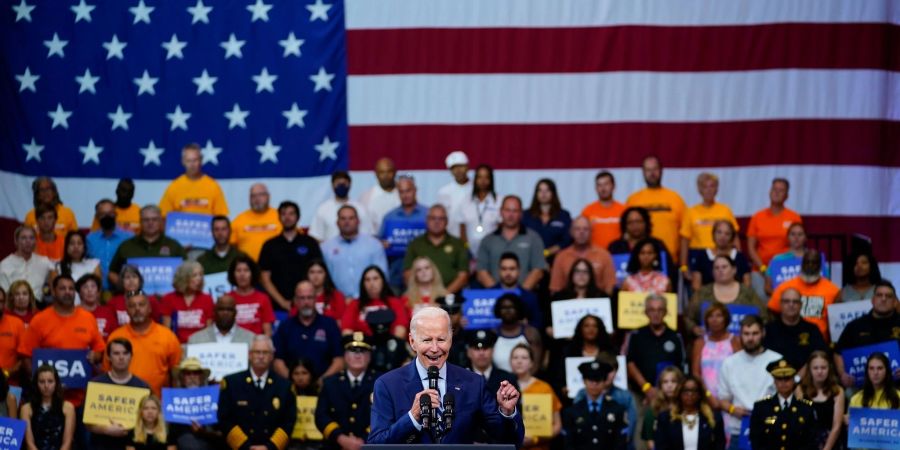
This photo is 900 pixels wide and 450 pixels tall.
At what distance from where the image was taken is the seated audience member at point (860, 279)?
13.1m

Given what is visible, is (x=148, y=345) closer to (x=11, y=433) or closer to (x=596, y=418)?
(x=11, y=433)

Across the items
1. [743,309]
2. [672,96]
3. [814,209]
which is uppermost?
[672,96]

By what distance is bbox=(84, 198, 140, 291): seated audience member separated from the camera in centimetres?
1407

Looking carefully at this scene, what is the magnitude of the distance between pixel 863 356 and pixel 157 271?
19.5ft

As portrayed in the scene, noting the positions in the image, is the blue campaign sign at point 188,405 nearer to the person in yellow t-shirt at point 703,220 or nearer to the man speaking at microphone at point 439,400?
the person in yellow t-shirt at point 703,220

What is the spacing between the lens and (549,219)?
14.1 m

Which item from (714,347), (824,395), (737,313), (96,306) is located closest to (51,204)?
(96,306)

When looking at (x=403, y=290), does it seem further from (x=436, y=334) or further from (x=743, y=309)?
(x=436, y=334)

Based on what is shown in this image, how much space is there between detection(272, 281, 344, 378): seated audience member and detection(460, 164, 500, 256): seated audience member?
6.72 feet

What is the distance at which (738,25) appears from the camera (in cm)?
1608

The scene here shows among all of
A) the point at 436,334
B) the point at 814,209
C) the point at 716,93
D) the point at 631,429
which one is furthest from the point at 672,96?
the point at 436,334

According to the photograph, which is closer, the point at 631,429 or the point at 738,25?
the point at 631,429

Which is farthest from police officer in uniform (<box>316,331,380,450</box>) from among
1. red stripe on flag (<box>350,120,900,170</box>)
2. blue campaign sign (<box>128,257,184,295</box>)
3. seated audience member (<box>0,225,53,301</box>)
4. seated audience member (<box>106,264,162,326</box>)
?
red stripe on flag (<box>350,120,900,170</box>)

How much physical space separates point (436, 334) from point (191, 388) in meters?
6.22
